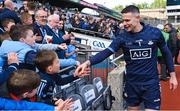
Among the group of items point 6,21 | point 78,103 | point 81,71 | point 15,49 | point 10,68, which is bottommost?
point 78,103

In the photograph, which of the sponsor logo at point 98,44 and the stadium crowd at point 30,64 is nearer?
the stadium crowd at point 30,64

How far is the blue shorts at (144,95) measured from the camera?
208 inches

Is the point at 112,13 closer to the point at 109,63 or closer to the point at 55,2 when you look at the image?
the point at 55,2

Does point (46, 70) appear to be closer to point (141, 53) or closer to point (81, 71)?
point (81, 71)

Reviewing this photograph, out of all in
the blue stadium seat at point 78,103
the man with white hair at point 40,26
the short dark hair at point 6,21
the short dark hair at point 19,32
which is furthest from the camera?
the man with white hair at point 40,26

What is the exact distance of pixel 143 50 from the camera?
5324mm

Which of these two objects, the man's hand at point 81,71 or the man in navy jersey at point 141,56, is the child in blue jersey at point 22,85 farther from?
the man in navy jersey at point 141,56

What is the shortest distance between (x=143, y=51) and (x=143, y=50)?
0.05ft

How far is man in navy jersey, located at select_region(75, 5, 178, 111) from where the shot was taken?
530 cm

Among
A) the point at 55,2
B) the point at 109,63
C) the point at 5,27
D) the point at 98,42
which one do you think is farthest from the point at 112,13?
the point at 5,27

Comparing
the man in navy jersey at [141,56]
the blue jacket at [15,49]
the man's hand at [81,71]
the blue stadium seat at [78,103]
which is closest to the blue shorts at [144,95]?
the man in navy jersey at [141,56]

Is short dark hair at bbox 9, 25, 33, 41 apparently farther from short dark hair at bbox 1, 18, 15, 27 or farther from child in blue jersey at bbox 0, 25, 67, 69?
short dark hair at bbox 1, 18, 15, 27

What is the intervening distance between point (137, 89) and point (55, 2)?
2557 centimetres

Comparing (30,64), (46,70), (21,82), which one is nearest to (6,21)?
(30,64)
